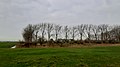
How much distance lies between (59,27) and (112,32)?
28.3 metres

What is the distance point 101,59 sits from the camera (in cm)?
2244

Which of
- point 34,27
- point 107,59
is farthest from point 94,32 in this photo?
point 107,59

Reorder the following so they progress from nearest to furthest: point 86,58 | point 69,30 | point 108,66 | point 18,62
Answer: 1. point 108,66
2. point 18,62
3. point 86,58
4. point 69,30

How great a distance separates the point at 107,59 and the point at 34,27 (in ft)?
283

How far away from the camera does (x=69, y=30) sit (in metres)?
104

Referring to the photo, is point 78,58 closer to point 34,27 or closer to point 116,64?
point 116,64

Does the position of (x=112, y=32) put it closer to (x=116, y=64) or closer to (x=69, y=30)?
(x=69, y=30)

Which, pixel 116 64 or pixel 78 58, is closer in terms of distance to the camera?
pixel 116 64

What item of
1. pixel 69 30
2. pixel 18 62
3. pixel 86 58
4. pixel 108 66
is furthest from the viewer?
pixel 69 30

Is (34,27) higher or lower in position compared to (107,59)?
higher

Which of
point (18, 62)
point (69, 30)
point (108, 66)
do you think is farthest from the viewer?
point (69, 30)

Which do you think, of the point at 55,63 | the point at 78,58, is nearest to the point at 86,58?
the point at 78,58

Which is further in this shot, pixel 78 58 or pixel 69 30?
pixel 69 30

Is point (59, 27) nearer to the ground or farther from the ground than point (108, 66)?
farther from the ground
